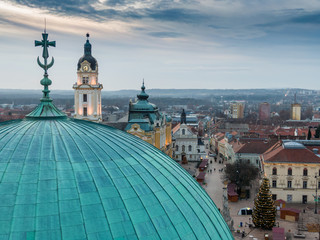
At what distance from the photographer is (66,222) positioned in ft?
30.7

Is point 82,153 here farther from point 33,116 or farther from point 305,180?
point 305,180

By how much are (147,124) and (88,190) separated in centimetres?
5025

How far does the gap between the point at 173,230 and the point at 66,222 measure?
2838 millimetres

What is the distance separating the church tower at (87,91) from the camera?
63.9 meters

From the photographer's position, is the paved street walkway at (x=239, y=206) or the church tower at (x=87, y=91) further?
the church tower at (x=87, y=91)

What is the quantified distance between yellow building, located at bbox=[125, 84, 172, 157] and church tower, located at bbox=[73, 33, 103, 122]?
6.02 meters

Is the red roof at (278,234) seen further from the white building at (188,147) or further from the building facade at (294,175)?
the white building at (188,147)

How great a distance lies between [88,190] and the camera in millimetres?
10234

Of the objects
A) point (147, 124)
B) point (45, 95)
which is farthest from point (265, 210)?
point (45, 95)

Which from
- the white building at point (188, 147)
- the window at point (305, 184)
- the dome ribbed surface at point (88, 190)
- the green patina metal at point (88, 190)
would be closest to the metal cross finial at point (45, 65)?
the green patina metal at point (88, 190)

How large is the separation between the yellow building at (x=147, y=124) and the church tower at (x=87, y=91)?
6.02 meters

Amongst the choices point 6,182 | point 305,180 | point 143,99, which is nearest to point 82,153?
point 6,182

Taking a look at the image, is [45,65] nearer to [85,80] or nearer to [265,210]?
[265,210]

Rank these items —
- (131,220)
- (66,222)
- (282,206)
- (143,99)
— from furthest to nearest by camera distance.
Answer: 1. (143,99)
2. (282,206)
3. (131,220)
4. (66,222)
